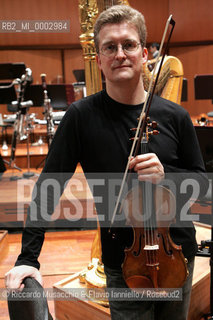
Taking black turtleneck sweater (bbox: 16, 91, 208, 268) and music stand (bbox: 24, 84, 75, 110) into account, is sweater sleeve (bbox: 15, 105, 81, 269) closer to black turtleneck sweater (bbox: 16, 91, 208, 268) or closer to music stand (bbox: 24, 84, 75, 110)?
black turtleneck sweater (bbox: 16, 91, 208, 268)

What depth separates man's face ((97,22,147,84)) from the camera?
1038 mm

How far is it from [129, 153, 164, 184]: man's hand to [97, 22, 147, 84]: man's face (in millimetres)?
241

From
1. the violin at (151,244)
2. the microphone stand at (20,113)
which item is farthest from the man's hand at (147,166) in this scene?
the microphone stand at (20,113)

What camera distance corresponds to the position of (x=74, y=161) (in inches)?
46.2

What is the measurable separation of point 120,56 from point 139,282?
2.11ft

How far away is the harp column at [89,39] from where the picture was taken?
1.61 m

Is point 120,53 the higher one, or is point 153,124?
point 120,53

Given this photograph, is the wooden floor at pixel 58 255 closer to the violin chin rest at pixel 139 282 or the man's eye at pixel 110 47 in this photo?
the violin chin rest at pixel 139 282

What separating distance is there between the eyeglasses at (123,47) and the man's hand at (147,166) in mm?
311

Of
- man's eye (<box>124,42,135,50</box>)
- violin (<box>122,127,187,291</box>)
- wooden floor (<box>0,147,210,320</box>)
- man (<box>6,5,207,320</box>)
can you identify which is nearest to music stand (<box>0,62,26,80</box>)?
wooden floor (<box>0,147,210,320</box>)

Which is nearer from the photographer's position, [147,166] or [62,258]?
[147,166]

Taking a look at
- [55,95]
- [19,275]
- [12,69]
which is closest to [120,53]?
[19,275]

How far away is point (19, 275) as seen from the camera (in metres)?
0.93

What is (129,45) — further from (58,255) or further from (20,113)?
(20,113)
